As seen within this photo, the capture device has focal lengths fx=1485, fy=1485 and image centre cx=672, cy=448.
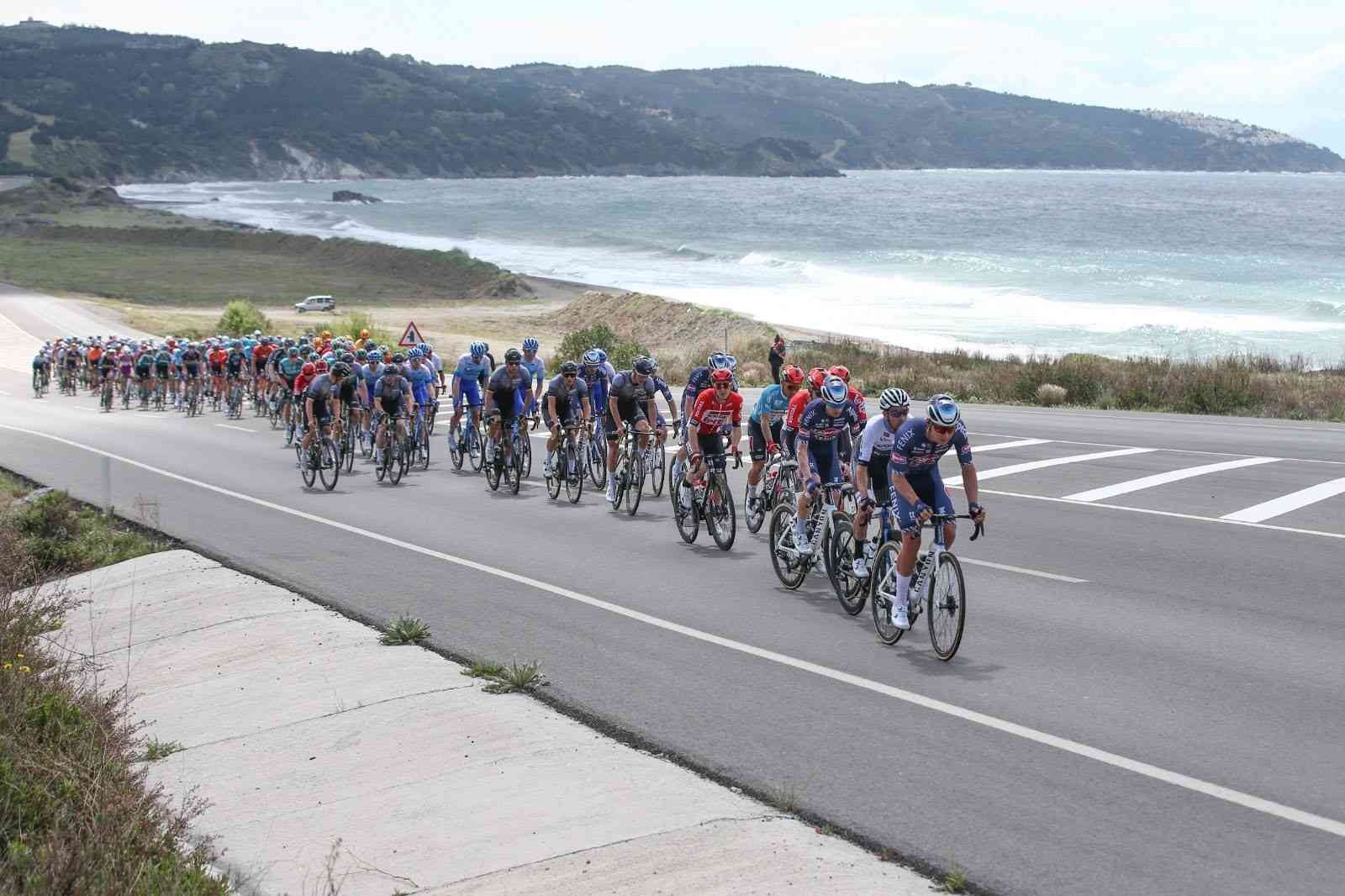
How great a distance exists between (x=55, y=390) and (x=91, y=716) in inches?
1883

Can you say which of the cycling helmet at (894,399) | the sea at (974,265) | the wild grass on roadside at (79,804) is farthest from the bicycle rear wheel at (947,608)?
the sea at (974,265)

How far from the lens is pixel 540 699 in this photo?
9.82 m

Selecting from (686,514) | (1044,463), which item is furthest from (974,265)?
(686,514)

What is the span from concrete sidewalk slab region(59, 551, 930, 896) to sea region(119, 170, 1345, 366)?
125ft

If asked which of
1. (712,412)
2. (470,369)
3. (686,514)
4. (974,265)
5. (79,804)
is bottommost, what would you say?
(79,804)

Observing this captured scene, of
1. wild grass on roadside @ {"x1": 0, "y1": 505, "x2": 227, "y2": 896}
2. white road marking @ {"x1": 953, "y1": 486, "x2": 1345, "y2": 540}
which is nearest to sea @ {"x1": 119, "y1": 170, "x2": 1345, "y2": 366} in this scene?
white road marking @ {"x1": 953, "y1": 486, "x2": 1345, "y2": 540}

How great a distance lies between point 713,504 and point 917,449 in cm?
562

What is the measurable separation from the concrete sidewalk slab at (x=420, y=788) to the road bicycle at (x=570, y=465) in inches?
320

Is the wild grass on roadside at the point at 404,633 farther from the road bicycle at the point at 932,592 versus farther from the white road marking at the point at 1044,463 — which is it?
the white road marking at the point at 1044,463

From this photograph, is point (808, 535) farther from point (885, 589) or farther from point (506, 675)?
point (506, 675)

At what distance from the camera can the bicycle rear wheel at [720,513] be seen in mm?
15844

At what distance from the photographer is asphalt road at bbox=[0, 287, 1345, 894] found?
7473mm

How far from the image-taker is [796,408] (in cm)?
1441

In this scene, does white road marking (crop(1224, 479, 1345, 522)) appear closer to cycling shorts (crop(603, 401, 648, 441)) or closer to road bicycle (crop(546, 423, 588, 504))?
cycling shorts (crop(603, 401, 648, 441))
